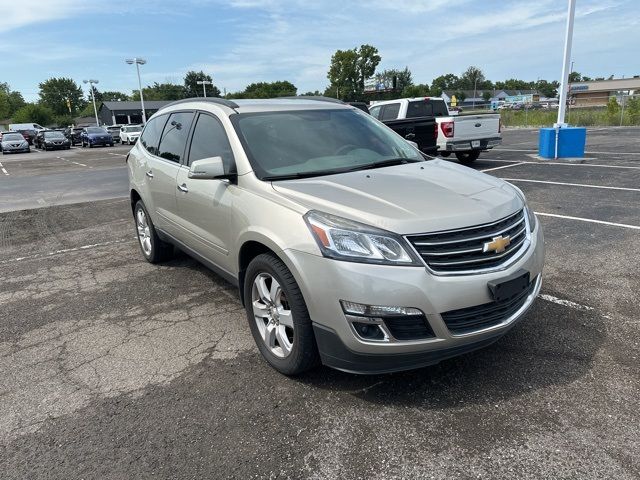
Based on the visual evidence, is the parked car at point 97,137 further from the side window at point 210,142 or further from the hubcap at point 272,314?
the hubcap at point 272,314

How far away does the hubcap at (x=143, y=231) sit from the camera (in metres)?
5.88

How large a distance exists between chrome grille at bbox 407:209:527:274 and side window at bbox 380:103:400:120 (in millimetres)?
11551

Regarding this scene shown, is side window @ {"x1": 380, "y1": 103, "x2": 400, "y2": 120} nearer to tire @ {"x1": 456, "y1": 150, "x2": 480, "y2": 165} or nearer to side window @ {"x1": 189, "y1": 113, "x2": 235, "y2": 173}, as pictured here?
tire @ {"x1": 456, "y1": 150, "x2": 480, "y2": 165}

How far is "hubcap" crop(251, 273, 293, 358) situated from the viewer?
3.15 metres

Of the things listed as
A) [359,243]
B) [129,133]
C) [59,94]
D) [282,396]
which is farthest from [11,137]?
[59,94]

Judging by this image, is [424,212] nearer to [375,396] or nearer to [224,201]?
[375,396]

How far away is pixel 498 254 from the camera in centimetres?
288

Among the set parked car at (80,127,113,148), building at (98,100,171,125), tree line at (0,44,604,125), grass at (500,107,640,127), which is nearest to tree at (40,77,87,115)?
tree line at (0,44,604,125)

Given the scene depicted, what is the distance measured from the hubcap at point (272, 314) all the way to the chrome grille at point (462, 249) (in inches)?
38.0

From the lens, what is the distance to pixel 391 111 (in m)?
14.0

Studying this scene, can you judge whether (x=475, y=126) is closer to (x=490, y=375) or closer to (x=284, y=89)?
(x=490, y=375)

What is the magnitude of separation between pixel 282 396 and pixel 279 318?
1.64 ft

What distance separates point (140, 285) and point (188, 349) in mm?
1805

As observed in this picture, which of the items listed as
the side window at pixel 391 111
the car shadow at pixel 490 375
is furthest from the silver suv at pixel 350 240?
the side window at pixel 391 111
